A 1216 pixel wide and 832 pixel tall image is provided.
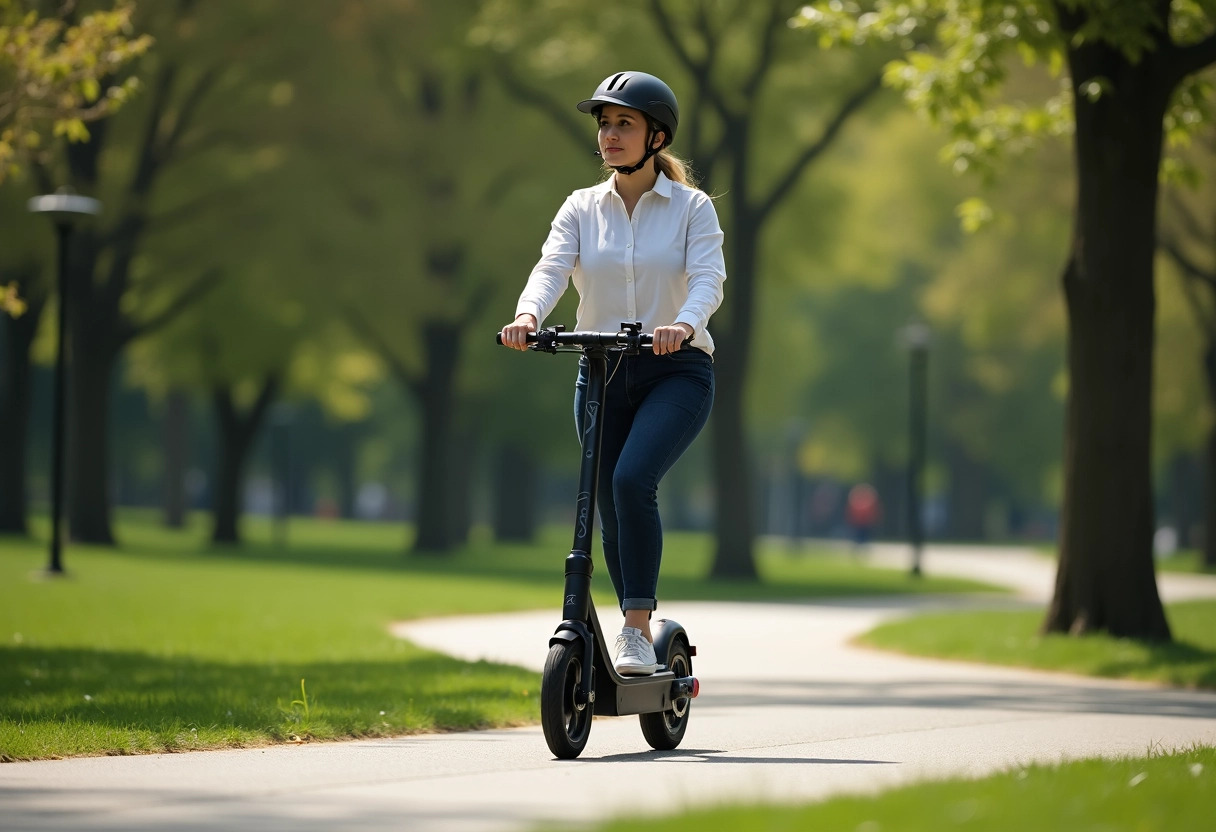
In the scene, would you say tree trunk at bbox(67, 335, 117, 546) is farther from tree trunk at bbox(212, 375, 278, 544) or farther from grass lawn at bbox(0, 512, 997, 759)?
tree trunk at bbox(212, 375, 278, 544)

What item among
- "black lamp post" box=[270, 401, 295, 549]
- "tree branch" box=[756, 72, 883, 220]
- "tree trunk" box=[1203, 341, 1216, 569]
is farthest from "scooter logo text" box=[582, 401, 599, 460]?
"black lamp post" box=[270, 401, 295, 549]

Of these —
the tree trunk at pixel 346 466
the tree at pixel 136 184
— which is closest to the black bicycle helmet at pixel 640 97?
the tree at pixel 136 184

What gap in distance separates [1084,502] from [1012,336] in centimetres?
2997

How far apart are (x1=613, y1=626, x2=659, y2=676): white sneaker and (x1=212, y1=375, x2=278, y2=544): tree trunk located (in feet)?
104

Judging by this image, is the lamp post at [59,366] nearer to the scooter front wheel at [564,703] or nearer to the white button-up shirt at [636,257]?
the white button-up shirt at [636,257]

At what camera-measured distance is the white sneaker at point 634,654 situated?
6.78 metres

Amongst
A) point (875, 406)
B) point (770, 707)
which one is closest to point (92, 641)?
point (770, 707)

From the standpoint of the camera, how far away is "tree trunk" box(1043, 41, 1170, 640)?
1377cm

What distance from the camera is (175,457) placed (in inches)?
1817

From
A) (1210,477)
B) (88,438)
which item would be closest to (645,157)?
(88,438)

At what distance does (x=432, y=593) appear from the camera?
21672mm

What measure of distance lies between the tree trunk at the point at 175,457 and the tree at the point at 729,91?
18175 millimetres

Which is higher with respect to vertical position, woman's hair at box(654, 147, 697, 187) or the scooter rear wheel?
woman's hair at box(654, 147, 697, 187)

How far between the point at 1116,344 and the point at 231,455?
27.3 metres
